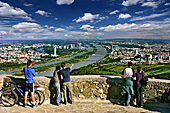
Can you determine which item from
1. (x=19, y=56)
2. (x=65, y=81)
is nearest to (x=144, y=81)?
(x=65, y=81)

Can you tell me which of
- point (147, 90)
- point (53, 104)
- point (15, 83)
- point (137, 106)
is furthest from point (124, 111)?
point (15, 83)

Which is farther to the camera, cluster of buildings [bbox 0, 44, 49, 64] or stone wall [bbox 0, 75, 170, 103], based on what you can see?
cluster of buildings [bbox 0, 44, 49, 64]

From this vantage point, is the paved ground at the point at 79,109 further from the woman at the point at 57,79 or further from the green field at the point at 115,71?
the green field at the point at 115,71

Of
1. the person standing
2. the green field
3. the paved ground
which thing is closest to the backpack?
the person standing

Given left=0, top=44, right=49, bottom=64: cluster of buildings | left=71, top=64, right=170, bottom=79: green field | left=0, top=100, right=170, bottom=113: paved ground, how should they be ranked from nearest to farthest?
left=0, top=100, right=170, bottom=113: paved ground < left=71, top=64, right=170, bottom=79: green field < left=0, top=44, right=49, bottom=64: cluster of buildings

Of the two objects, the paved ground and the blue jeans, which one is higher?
the blue jeans

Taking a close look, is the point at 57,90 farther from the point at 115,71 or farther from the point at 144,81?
the point at 115,71

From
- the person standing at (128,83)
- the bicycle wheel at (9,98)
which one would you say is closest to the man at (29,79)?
the bicycle wheel at (9,98)

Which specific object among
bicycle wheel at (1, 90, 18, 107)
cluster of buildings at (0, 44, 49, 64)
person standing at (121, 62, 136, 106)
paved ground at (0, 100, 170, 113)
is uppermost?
person standing at (121, 62, 136, 106)

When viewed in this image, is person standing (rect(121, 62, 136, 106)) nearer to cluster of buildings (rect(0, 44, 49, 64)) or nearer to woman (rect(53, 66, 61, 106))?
woman (rect(53, 66, 61, 106))
